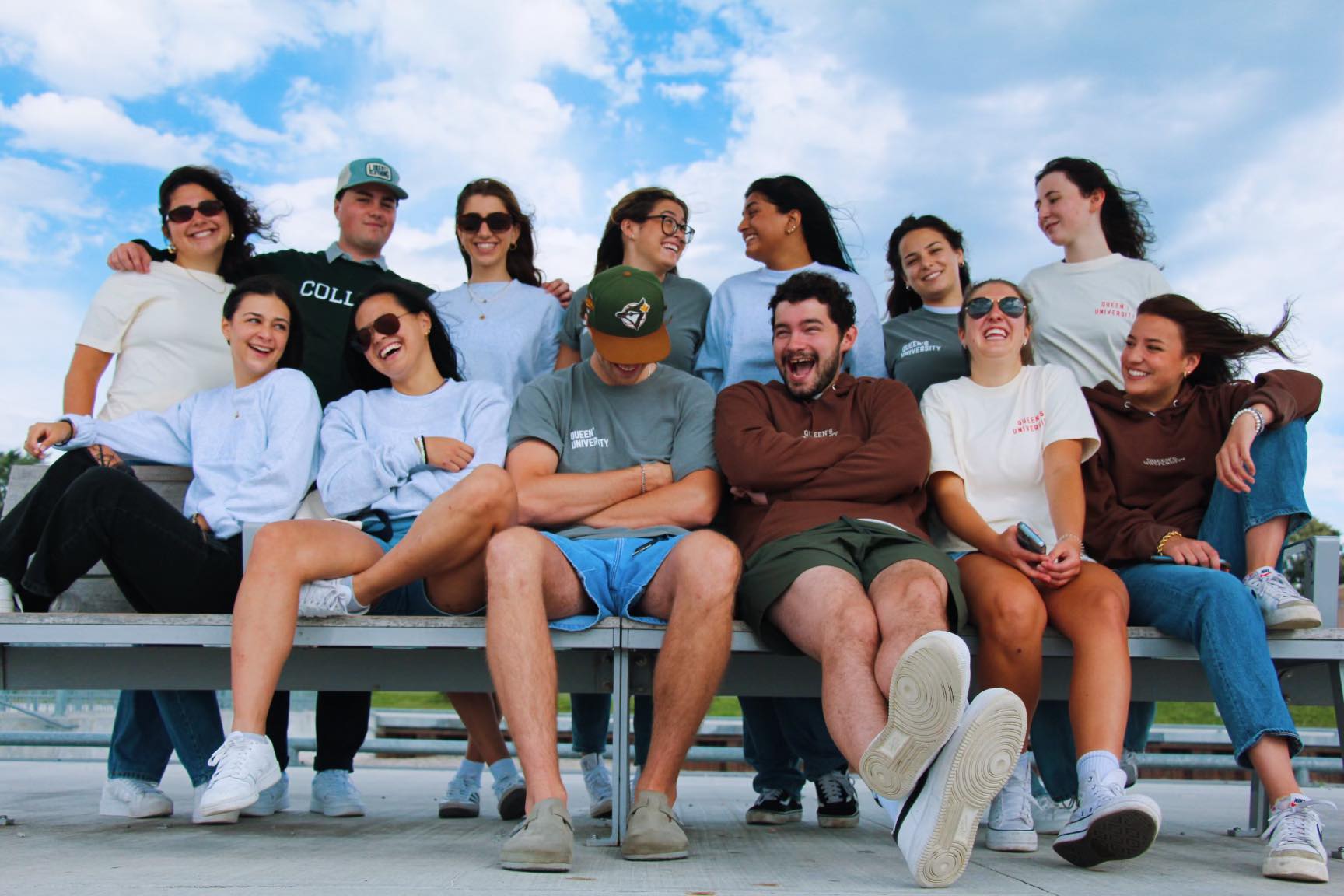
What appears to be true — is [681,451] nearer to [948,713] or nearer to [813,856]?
[813,856]

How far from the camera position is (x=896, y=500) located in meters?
3.36

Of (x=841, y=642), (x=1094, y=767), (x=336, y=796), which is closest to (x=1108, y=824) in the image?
(x=1094, y=767)

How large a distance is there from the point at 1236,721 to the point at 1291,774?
17 cm

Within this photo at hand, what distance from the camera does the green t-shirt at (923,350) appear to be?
4.19 m

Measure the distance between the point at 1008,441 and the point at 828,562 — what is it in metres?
0.90

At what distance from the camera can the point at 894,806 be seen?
2322 millimetres

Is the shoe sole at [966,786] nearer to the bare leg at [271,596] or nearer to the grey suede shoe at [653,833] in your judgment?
the grey suede shoe at [653,833]

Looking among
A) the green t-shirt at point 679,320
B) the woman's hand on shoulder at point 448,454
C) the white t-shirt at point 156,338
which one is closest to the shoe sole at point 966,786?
the woman's hand on shoulder at point 448,454

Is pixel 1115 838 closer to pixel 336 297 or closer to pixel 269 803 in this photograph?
pixel 269 803

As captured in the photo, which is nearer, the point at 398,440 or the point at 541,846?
the point at 541,846

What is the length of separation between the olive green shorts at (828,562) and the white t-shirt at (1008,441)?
0.42 meters

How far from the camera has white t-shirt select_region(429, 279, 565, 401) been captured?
4.30 metres

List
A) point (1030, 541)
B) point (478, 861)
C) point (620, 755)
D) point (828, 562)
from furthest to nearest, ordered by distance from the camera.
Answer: point (1030, 541) < point (828, 562) < point (620, 755) < point (478, 861)

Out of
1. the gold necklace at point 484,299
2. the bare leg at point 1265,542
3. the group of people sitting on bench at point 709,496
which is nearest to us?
the group of people sitting on bench at point 709,496
